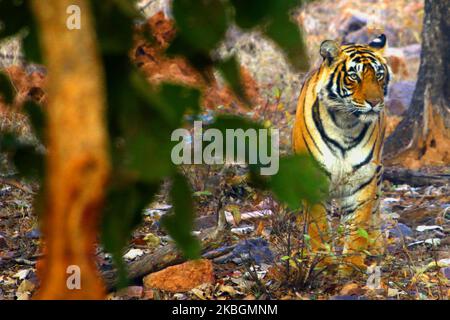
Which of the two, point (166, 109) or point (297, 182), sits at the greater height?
point (166, 109)

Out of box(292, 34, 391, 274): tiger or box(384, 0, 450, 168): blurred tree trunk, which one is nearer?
box(292, 34, 391, 274): tiger

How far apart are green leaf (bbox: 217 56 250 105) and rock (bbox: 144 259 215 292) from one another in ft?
10.1

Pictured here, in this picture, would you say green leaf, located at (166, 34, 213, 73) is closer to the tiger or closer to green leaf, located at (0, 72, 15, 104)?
green leaf, located at (0, 72, 15, 104)

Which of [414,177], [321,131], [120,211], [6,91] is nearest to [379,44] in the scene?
[321,131]

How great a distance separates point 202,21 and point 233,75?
18 cm

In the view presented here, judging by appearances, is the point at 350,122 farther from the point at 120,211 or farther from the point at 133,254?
the point at 120,211

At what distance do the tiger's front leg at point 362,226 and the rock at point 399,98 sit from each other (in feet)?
11.4

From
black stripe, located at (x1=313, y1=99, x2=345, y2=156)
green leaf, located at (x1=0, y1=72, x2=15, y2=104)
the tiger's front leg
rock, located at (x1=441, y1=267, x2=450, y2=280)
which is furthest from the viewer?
black stripe, located at (x1=313, y1=99, x2=345, y2=156)

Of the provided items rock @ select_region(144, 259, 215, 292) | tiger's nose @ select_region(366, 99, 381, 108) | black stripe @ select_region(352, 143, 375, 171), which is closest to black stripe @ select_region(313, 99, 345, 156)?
black stripe @ select_region(352, 143, 375, 171)

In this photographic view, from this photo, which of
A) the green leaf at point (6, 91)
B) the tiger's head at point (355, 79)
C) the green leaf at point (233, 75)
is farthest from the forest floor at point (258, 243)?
the green leaf at point (233, 75)

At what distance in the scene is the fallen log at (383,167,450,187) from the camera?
7.43 m

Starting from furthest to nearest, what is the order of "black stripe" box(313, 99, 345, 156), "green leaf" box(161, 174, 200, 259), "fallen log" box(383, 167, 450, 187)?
"fallen log" box(383, 167, 450, 187) < "black stripe" box(313, 99, 345, 156) < "green leaf" box(161, 174, 200, 259)

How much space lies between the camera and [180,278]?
4984mm

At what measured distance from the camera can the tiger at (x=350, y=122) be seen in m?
5.89
